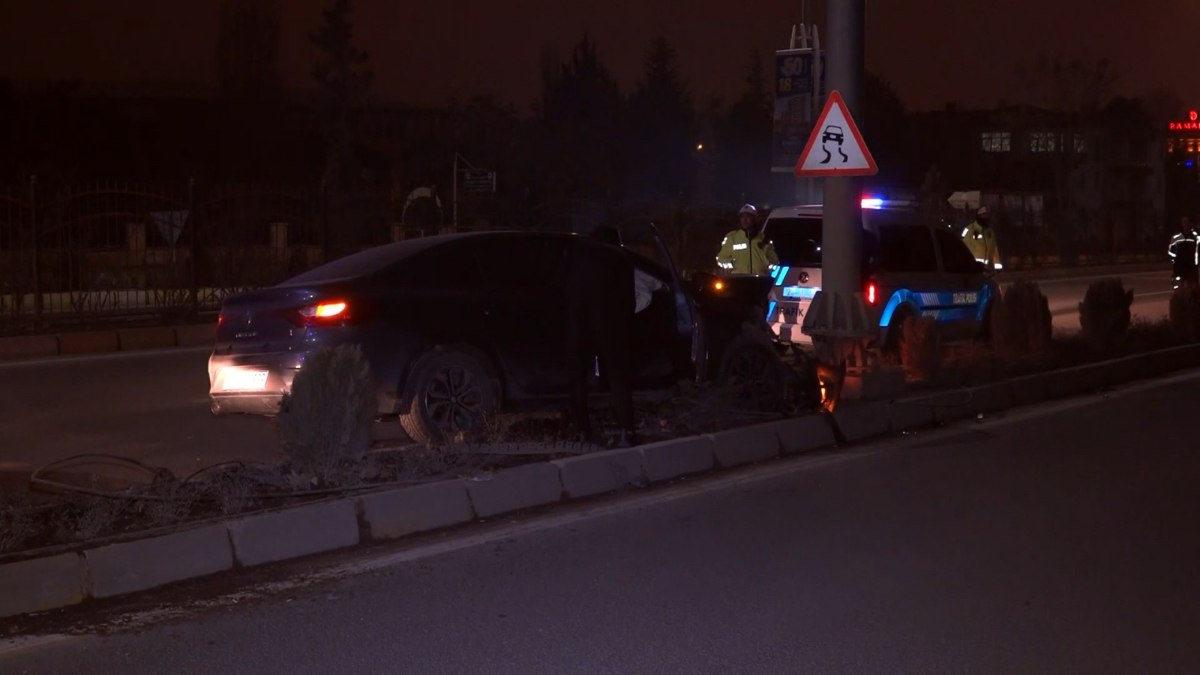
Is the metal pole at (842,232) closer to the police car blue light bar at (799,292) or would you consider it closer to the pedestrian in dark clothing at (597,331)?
the pedestrian in dark clothing at (597,331)

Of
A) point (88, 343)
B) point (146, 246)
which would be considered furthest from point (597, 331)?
point (146, 246)

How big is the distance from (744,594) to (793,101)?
59.6ft

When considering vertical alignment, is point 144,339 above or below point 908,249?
below

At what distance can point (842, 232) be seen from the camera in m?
11.6

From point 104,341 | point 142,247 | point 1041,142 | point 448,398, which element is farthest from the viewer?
point 1041,142

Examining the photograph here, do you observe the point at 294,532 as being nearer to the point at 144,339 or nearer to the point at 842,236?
the point at 842,236

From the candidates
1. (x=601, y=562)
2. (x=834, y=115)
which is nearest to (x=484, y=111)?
(x=834, y=115)

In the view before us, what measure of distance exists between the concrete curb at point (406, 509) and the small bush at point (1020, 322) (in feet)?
10.3

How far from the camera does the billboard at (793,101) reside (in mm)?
23422

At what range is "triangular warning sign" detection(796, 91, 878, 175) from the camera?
11008 millimetres

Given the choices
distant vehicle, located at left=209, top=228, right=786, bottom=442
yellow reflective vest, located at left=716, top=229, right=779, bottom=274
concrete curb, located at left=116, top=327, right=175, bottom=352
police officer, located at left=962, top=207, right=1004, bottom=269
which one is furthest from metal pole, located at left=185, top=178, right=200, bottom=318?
police officer, located at left=962, top=207, right=1004, bottom=269

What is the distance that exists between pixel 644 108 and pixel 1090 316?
62.5 meters

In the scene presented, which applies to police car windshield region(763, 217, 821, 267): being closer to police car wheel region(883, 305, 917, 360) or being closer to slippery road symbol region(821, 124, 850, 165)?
police car wheel region(883, 305, 917, 360)

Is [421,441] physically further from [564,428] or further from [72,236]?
[72,236]
